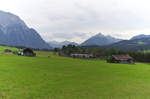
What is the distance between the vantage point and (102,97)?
Result: 12664mm

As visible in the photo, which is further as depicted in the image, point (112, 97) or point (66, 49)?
point (66, 49)

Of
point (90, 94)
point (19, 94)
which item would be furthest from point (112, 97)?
point (19, 94)

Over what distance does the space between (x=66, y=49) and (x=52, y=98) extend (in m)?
119

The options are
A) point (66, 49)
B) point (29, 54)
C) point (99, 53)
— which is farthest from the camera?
point (66, 49)

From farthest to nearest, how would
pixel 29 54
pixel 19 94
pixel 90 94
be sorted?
pixel 29 54, pixel 90 94, pixel 19 94

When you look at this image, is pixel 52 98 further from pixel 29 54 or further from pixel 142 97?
pixel 29 54

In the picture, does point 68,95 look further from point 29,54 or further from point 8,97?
point 29,54

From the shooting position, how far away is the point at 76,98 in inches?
478

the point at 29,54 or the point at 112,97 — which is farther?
the point at 29,54

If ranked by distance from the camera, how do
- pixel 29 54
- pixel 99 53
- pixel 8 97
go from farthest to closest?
pixel 99 53 < pixel 29 54 < pixel 8 97

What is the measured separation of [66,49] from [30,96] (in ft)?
391

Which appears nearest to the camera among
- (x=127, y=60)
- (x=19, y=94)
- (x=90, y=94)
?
(x=19, y=94)

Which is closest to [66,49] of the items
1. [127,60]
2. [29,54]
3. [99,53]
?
[99,53]

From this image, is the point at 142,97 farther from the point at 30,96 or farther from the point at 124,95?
the point at 30,96
